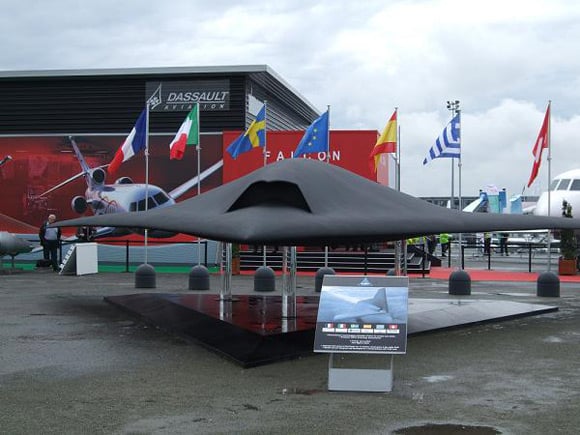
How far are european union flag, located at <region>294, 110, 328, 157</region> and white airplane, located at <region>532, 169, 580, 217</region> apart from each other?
11.7 meters

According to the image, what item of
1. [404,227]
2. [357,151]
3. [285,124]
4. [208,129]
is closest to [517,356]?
[404,227]

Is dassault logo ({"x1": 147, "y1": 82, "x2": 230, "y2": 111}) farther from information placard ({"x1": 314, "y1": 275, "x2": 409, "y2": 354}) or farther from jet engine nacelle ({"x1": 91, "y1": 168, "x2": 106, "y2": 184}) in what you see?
information placard ({"x1": 314, "y1": 275, "x2": 409, "y2": 354})

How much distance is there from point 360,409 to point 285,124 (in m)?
31.1

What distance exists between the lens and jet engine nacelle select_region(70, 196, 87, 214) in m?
31.1

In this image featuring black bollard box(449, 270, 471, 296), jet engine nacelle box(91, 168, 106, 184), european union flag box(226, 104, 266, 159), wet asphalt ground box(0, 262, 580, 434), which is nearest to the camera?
wet asphalt ground box(0, 262, 580, 434)

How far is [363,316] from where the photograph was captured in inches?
308

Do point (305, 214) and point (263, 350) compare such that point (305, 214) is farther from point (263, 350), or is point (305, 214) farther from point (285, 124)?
point (285, 124)

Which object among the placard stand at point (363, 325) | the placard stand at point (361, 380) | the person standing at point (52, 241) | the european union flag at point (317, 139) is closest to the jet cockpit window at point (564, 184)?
the european union flag at point (317, 139)

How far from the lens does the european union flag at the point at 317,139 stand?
22047 millimetres

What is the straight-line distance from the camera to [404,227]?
33.7 feet

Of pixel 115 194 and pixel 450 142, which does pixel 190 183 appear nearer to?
pixel 115 194

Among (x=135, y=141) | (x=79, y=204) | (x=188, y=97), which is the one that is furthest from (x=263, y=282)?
(x=79, y=204)

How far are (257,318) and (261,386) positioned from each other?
3.84 m

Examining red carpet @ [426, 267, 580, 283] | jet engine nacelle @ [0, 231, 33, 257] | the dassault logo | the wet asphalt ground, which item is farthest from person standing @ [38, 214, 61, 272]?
the wet asphalt ground
